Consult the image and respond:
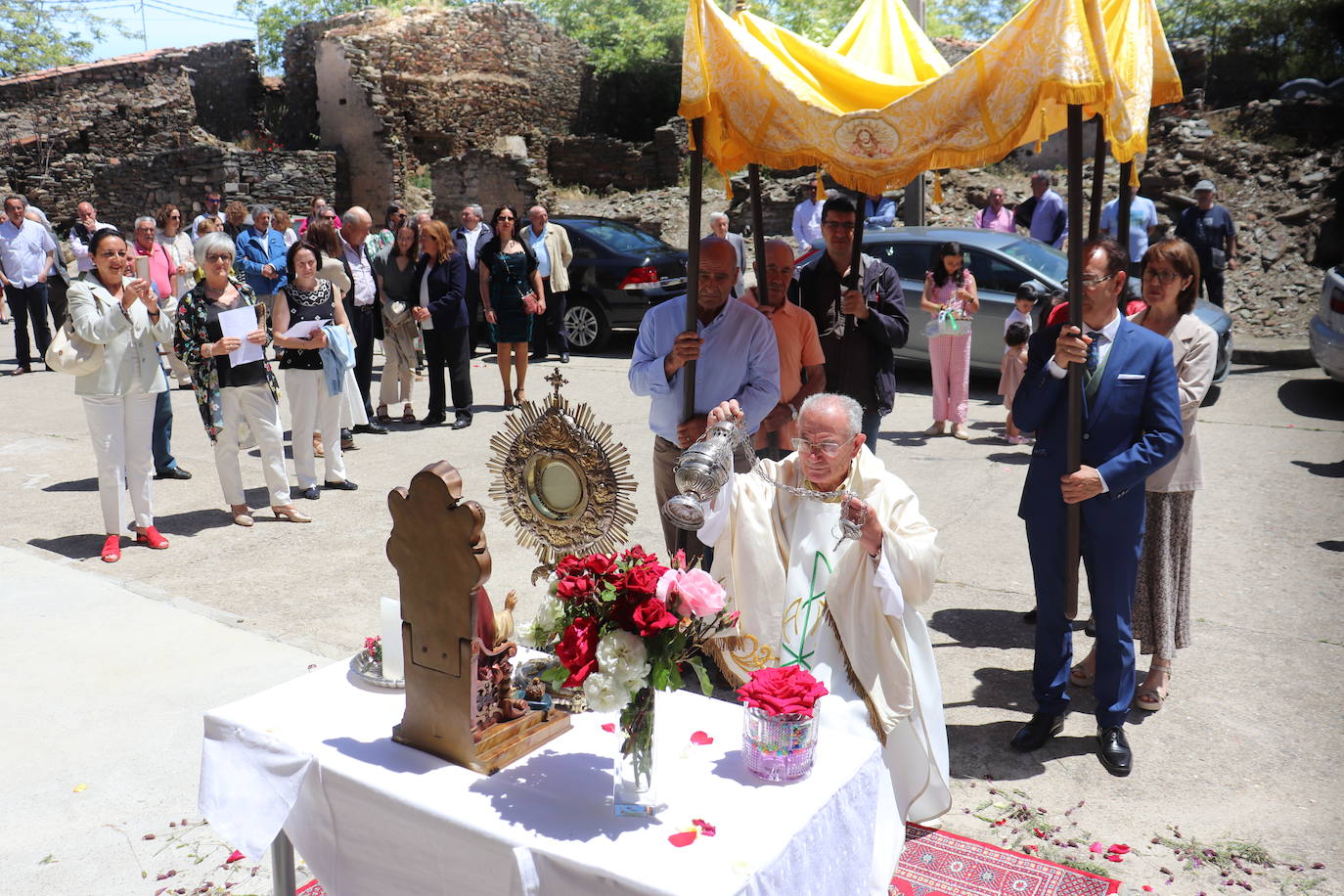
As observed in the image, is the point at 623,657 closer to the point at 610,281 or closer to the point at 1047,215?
the point at 610,281

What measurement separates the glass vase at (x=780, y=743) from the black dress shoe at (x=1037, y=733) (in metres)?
2.03

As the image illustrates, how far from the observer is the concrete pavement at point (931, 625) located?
3947 mm

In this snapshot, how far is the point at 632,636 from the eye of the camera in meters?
2.51

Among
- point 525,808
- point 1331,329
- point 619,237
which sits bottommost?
point 525,808

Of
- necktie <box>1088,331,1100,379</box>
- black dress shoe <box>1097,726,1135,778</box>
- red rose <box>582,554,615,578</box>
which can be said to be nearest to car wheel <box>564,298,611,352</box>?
necktie <box>1088,331,1100,379</box>

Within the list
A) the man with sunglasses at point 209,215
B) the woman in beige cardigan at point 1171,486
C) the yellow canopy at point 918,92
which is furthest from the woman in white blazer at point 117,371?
the man with sunglasses at point 209,215

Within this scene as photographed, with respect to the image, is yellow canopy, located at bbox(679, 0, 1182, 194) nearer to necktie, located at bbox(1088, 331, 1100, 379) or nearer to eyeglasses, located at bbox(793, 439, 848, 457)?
necktie, located at bbox(1088, 331, 1100, 379)

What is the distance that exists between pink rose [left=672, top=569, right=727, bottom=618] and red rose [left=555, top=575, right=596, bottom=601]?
0.18 meters

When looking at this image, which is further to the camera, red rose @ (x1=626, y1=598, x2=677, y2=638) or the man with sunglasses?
the man with sunglasses

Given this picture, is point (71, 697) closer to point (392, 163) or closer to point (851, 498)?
point (851, 498)

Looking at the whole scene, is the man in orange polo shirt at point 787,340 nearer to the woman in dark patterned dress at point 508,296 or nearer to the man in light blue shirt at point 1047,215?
the woman in dark patterned dress at point 508,296

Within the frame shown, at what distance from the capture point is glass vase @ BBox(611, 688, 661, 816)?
2.50 meters

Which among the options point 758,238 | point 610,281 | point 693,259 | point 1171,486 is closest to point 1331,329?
point 1171,486

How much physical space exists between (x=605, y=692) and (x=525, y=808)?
36 cm
